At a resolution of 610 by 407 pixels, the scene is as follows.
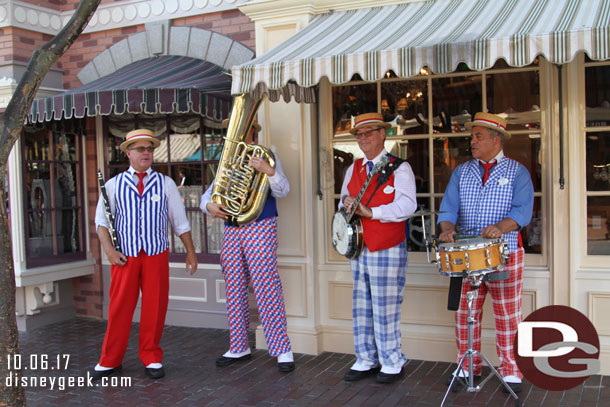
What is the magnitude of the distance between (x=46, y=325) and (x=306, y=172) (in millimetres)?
3649

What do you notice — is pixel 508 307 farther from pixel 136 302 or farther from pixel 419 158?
pixel 136 302

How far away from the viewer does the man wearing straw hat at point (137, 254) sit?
5.23 meters

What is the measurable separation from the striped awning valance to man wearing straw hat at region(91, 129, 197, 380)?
547 mm

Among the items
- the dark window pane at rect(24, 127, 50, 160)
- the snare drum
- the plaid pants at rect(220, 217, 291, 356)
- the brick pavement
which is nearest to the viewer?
the snare drum

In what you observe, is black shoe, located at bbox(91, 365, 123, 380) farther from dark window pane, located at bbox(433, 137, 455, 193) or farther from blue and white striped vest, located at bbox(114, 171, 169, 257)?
dark window pane, located at bbox(433, 137, 455, 193)

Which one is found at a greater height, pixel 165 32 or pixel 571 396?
pixel 165 32

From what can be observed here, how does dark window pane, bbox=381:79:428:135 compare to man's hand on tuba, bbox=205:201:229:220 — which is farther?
dark window pane, bbox=381:79:428:135

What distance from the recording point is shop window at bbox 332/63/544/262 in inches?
205

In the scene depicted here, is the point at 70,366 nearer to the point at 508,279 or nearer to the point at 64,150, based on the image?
the point at 64,150

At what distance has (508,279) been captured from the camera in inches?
181

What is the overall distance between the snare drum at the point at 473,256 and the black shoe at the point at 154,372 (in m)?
2.47

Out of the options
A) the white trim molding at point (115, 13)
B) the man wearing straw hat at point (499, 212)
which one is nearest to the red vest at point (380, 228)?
the man wearing straw hat at point (499, 212)

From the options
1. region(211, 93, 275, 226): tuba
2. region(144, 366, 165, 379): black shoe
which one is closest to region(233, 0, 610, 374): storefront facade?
region(211, 93, 275, 226): tuba

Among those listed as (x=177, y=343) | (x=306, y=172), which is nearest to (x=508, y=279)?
(x=306, y=172)
